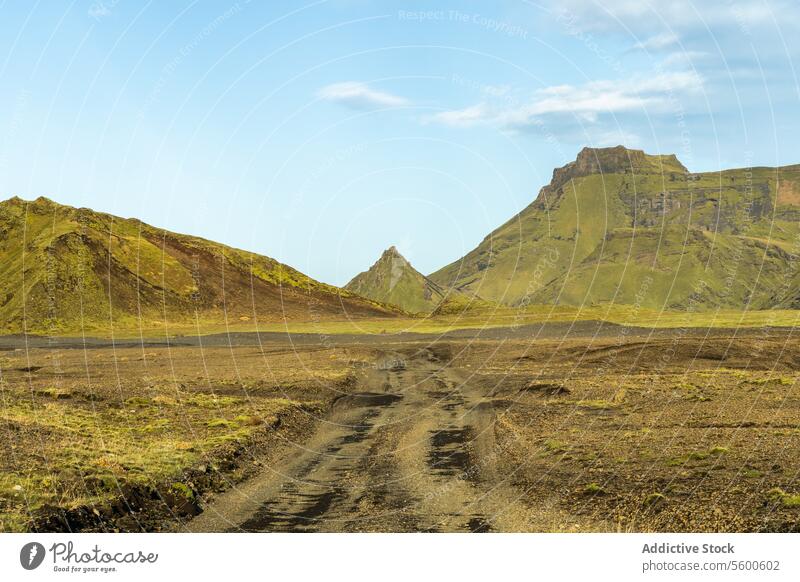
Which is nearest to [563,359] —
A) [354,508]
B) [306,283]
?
[354,508]

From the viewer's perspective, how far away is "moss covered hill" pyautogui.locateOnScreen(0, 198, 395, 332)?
383 ft

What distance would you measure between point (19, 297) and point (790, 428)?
116638 mm

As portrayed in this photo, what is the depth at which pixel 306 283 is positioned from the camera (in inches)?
6299

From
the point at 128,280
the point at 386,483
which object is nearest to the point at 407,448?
the point at 386,483

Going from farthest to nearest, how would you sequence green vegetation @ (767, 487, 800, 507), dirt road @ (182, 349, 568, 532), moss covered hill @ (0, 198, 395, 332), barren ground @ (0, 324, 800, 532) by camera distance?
1. moss covered hill @ (0, 198, 395, 332)
2. barren ground @ (0, 324, 800, 532)
3. dirt road @ (182, 349, 568, 532)
4. green vegetation @ (767, 487, 800, 507)

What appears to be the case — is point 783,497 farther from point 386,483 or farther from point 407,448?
point 407,448

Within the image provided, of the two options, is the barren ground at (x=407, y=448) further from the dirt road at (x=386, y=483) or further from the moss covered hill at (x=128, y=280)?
the moss covered hill at (x=128, y=280)

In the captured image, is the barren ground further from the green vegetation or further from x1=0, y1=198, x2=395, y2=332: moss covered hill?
x1=0, y1=198, x2=395, y2=332: moss covered hill

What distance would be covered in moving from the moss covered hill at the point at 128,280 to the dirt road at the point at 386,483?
90.8 meters

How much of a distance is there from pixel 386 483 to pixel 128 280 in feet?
377

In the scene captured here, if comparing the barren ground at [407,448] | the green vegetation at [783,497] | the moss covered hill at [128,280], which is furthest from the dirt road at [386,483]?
the moss covered hill at [128,280]

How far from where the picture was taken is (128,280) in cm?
12762

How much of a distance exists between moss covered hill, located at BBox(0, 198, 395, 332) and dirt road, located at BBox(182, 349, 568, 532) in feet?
298

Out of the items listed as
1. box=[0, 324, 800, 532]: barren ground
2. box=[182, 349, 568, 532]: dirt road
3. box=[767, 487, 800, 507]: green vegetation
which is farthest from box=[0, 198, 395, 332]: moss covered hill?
box=[767, 487, 800, 507]: green vegetation
